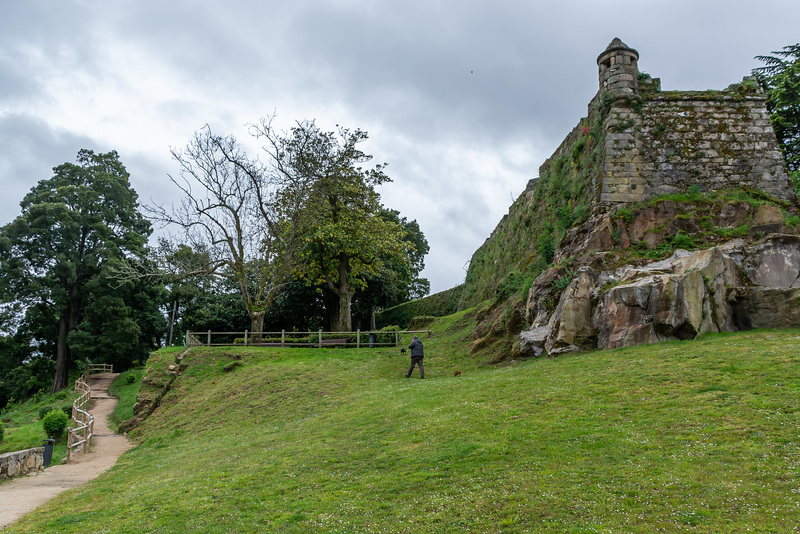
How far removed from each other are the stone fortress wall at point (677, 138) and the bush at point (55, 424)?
22355 mm

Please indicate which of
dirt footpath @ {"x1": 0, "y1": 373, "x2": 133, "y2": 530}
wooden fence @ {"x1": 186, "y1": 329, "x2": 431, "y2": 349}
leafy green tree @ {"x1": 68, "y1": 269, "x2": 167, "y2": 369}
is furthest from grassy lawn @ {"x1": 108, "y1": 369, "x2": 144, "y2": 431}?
wooden fence @ {"x1": 186, "y1": 329, "x2": 431, "y2": 349}

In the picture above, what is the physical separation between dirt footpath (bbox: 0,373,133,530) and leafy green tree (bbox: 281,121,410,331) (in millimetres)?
14182

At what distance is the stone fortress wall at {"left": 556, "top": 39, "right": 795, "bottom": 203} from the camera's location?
2022 cm

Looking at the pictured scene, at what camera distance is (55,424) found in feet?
68.5

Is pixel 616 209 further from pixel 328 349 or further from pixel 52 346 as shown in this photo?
pixel 52 346

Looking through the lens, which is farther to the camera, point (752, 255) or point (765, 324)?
point (752, 255)

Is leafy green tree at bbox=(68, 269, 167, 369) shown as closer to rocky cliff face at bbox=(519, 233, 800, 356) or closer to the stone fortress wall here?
rocky cliff face at bbox=(519, 233, 800, 356)

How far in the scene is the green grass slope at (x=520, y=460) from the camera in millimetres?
6031

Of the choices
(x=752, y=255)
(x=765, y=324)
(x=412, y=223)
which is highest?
(x=412, y=223)

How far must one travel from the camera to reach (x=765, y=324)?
47.8ft

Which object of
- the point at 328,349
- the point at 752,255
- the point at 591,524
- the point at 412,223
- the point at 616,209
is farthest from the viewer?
the point at 412,223

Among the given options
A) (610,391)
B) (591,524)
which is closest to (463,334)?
(610,391)

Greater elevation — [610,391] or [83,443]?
[610,391]

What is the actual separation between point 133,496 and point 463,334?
57.6 feet
